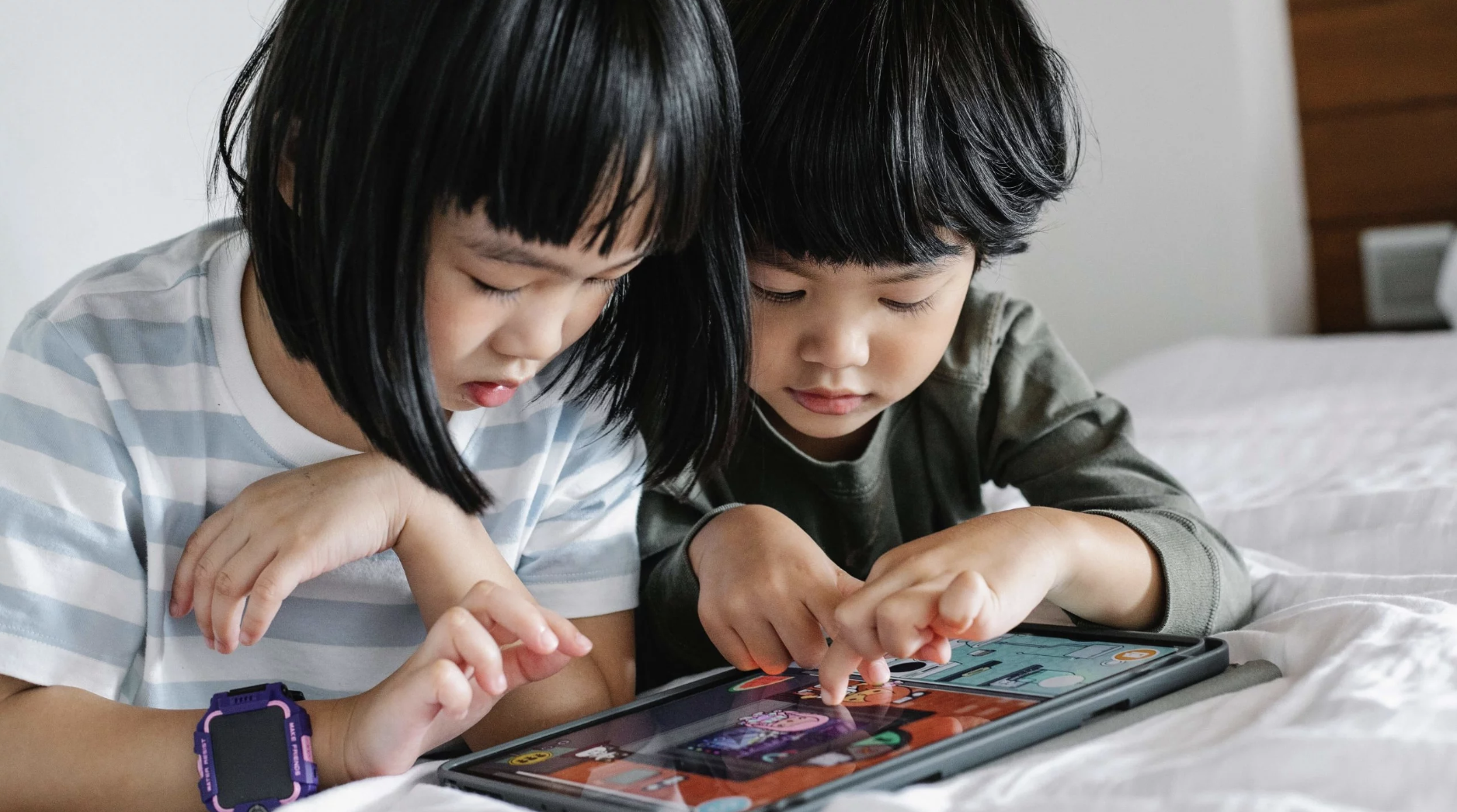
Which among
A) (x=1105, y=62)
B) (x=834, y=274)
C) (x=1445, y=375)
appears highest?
(x=1105, y=62)

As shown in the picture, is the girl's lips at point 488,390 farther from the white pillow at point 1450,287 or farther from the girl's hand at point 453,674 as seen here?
the white pillow at point 1450,287

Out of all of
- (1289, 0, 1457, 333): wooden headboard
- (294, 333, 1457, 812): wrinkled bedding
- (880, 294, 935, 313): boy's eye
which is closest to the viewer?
(294, 333, 1457, 812): wrinkled bedding

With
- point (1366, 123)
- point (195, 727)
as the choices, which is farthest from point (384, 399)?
point (1366, 123)

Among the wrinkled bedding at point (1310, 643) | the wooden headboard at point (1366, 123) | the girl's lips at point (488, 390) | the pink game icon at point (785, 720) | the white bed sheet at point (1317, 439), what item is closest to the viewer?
the wrinkled bedding at point (1310, 643)

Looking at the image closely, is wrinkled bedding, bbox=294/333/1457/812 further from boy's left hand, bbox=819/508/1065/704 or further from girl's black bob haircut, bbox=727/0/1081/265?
girl's black bob haircut, bbox=727/0/1081/265

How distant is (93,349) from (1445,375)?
4.50ft

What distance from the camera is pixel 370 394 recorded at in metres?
0.61

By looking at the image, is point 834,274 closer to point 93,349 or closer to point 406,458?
point 406,458

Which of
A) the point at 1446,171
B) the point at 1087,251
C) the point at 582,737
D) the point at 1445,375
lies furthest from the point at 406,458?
the point at 1446,171

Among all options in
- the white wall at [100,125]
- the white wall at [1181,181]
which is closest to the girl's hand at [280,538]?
the white wall at [100,125]

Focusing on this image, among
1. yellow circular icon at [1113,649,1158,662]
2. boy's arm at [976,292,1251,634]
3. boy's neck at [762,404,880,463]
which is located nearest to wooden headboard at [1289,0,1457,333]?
boy's arm at [976,292,1251,634]

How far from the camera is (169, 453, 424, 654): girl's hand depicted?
65 cm

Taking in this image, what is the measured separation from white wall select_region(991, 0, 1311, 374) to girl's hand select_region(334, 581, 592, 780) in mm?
1775

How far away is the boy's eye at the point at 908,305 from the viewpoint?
78 centimetres
